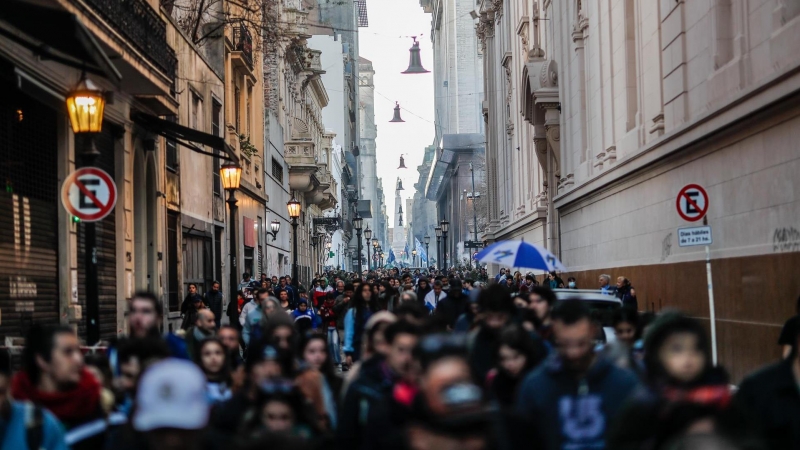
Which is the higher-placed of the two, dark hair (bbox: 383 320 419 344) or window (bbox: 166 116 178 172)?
window (bbox: 166 116 178 172)

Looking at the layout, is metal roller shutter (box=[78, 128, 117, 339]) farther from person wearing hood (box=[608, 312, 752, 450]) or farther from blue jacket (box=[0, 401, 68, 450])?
person wearing hood (box=[608, 312, 752, 450])

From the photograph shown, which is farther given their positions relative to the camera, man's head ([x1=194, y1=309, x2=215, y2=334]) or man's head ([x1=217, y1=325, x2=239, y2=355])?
man's head ([x1=194, y1=309, x2=215, y2=334])

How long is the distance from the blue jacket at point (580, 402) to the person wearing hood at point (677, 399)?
2.23ft

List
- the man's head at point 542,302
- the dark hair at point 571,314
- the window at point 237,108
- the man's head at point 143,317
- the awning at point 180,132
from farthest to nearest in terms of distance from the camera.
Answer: the window at point 237,108 < the awning at point 180,132 < the man's head at point 542,302 < the man's head at point 143,317 < the dark hair at point 571,314

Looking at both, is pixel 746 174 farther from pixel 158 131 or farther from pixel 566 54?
pixel 566 54

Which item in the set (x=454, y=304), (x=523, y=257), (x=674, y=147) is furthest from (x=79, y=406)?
(x=674, y=147)

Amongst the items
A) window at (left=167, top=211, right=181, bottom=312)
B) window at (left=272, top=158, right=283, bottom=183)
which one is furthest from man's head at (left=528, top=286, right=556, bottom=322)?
window at (left=272, top=158, right=283, bottom=183)

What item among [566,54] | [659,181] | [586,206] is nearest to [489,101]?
[566,54]

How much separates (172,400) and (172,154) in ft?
74.2

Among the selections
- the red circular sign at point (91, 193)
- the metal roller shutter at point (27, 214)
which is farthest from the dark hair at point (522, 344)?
the metal roller shutter at point (27, 214)

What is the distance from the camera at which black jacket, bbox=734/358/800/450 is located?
6.70m

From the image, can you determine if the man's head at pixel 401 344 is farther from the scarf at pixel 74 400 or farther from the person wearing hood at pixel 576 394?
the scarf at pixel 74 400

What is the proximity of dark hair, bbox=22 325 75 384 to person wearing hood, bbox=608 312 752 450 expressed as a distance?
3.41 m

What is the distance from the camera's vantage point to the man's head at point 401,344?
696 centimetres
